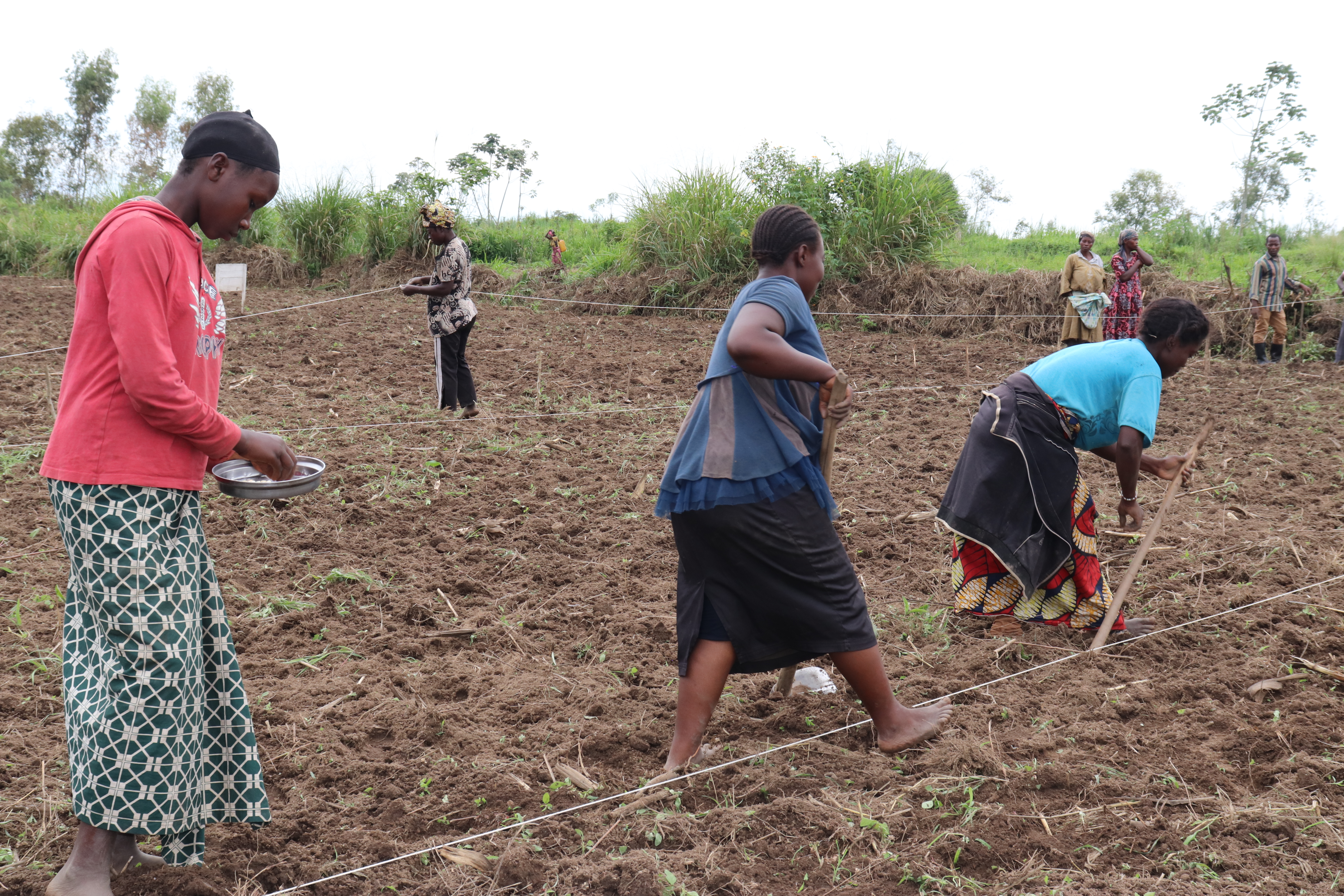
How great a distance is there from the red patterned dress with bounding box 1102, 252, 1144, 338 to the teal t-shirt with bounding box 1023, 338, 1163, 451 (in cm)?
→ 756

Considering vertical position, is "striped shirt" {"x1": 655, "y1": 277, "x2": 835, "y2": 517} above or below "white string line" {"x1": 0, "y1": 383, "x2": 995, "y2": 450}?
above

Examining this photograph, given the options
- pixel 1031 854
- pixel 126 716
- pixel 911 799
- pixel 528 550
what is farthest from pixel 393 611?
pixel 1031 854

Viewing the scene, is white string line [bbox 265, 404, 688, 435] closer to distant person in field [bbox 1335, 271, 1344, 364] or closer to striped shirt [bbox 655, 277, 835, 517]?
striped shirt [bbox 655, 277, 835, 517]

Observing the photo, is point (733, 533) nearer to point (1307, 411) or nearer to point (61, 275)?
point (1307, 411)

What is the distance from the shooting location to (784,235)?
2617 millimetres

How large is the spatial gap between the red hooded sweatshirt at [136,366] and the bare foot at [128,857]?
0.85 m

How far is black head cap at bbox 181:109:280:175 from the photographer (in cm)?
A: 207

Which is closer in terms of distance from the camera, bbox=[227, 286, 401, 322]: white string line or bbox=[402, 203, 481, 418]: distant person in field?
bbox=[402, 203, 481, 418]: distant person in field

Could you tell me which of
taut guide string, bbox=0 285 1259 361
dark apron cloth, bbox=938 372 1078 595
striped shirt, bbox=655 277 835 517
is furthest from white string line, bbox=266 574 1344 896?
taut guide string, bbox=0 285 1259 361

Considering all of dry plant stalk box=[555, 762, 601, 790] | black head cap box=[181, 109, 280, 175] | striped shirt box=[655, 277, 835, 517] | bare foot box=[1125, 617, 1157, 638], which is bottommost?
dry plant stalk box=[555, 762, 601, 790]

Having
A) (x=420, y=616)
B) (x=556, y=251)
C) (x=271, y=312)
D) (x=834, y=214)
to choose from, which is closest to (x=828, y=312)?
(x=834, y=214)

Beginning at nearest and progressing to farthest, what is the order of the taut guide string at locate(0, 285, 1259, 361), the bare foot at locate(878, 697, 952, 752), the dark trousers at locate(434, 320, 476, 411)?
the bare foot at locate(878, 697, 952, 752), the dark trousers at locate(434, 320, 476, 411), the taut guide string at locate(0, 285, 1259, 361)

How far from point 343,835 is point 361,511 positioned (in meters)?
2.75

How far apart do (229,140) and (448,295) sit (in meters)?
4.83
